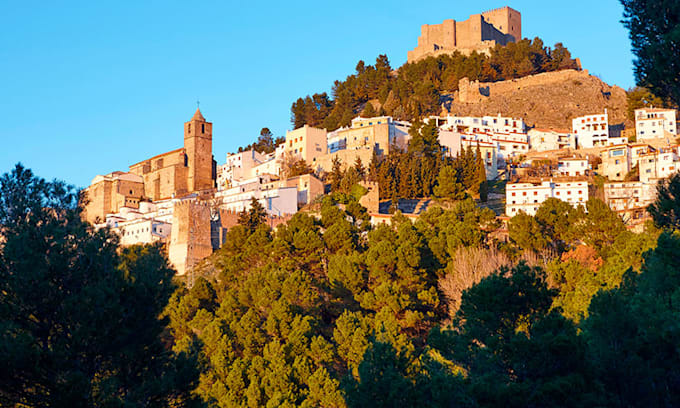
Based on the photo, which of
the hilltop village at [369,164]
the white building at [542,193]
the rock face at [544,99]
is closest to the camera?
the hilltop village at [369,164]

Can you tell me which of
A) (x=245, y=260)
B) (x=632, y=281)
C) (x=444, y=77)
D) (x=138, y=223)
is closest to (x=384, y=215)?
(x=245, y=260)

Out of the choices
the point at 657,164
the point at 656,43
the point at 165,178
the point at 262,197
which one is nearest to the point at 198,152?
the point at 165,178

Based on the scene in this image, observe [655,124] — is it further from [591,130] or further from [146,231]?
[146,231]

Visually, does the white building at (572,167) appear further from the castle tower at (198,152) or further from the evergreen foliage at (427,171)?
the castle tower at (198,152)

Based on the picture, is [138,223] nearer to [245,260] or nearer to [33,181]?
[245,260]

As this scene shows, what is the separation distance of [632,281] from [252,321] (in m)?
14.8

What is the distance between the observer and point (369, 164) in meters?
58.7

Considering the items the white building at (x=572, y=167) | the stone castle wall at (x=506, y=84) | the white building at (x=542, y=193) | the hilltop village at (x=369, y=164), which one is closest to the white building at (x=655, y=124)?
the hilltop village at (x=369, y=164)

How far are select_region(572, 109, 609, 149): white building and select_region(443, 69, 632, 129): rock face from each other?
4.77m

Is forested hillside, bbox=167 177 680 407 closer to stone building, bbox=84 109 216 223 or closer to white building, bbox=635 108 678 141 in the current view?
stone building, bbox=84 109 216 223

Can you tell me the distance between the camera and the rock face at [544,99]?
78.2 m

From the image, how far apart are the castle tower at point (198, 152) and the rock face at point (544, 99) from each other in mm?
24260

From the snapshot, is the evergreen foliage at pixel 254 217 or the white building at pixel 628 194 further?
the white building at pixel 628 194

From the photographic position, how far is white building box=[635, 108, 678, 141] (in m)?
64.9
